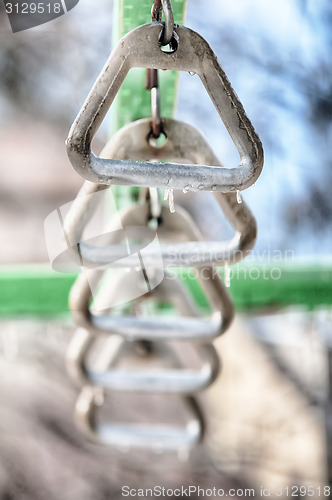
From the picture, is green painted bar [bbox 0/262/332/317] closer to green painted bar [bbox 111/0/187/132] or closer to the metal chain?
the metal chain

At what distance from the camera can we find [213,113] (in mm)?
1876

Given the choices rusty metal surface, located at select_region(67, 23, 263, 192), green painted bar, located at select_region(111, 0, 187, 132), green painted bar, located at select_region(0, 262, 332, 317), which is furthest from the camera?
green painted bar, located at select_region(0, 262, 332, 317)

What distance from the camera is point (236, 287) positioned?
113cm

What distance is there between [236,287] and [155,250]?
0.56 m

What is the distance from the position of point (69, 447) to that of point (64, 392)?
0.27 m

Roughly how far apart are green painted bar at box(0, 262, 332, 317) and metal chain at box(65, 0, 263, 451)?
0.71 ft

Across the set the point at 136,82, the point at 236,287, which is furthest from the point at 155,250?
the point at 236,287

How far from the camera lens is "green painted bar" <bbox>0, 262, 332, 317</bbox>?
44.0 inches

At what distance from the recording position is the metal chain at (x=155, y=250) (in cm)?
42

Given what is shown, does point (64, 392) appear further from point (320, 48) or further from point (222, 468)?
point (320, 48)

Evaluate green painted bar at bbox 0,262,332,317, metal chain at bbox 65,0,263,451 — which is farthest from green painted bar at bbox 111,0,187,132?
green painted bar at bbox 0,262,332,317

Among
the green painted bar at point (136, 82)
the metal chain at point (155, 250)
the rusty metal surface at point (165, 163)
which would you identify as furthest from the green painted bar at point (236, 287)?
the rusty metal surface at point (165, 163)

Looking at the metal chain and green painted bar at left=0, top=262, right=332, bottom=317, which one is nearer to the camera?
the metal chain

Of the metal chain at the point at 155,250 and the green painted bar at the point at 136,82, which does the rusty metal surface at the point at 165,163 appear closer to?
the metal chain at the point at 155,250
